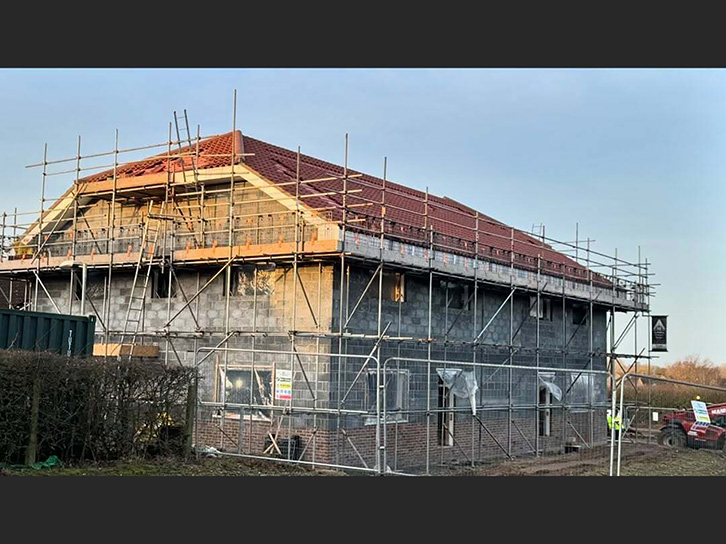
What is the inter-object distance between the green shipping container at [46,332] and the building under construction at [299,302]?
3246mm

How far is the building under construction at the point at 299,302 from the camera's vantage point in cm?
2067

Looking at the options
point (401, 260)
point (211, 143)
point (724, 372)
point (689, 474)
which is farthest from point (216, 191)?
point (724, 372)

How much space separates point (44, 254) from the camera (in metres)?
25.6

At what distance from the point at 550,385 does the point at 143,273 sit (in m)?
12.3

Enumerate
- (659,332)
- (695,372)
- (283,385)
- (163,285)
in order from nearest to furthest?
(283,385) → (163,285) → (659,332) → (695,372)

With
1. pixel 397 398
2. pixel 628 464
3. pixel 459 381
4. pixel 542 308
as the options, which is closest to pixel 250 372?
pixel 397 398

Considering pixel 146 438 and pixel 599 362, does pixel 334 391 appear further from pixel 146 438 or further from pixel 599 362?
pixel 599 362

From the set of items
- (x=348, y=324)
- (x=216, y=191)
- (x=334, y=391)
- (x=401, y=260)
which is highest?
(x=216, y=191)

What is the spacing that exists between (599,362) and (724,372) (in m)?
34.8

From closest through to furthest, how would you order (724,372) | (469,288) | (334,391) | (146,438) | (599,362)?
(146,438)
(334,391)
(469,288)
(599,362)
(724,372)

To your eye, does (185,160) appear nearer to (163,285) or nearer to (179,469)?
(163,285)

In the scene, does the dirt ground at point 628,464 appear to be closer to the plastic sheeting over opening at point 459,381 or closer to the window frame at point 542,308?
the plastic sheeting over opening at point 459,381

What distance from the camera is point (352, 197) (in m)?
24.0

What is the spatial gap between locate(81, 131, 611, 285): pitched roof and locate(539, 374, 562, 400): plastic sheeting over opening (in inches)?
128
